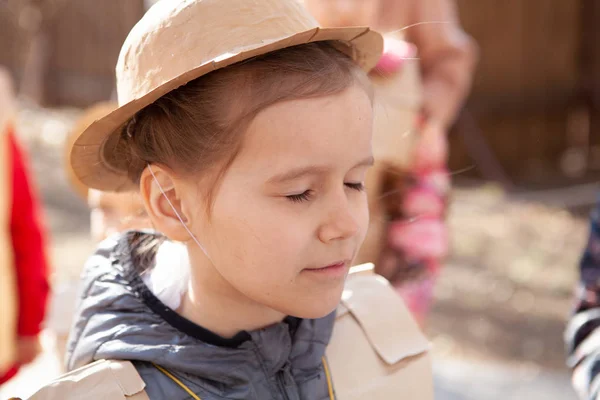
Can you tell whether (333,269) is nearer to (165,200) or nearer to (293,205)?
(293,205)

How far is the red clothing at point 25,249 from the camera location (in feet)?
9.21

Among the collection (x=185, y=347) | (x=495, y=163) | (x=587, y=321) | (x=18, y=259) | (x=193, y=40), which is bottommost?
(x=495, y=163)

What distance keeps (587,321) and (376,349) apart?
64 centimetres

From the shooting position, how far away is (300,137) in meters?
1.38

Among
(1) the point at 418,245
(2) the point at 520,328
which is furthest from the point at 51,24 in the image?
(1) the point at 418,245

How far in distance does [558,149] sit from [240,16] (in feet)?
25.6

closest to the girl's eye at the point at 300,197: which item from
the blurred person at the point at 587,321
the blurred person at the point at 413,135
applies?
the blurred person at the point at 587,321

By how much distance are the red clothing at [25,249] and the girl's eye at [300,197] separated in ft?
5.57

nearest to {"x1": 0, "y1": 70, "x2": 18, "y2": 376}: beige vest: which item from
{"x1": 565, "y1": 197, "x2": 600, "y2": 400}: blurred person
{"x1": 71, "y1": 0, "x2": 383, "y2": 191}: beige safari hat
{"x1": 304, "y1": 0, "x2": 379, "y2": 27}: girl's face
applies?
{"x1": 304, "y1": 0, "x2": 379, "y2": 27}: girl's face

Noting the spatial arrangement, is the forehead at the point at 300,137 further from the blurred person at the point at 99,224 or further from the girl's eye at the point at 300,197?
the blurred person at the point at 99,224

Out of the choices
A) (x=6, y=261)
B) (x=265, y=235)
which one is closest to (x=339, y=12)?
(x=6, y=261)

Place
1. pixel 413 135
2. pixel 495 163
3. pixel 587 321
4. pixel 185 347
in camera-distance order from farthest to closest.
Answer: pixel 495 163, pixel 413 135, pixel 587 321, pixel 185 347

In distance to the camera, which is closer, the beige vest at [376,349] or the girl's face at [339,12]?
the beige vest at [376,349]

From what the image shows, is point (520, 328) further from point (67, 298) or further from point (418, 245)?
point (67, 298)
